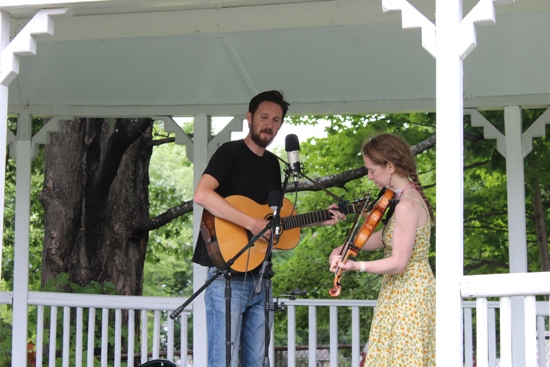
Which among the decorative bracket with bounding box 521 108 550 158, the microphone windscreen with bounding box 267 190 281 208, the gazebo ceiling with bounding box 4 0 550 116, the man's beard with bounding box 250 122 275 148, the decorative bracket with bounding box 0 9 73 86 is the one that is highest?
the gazebo ceiling with bounding box 4 0 550 116

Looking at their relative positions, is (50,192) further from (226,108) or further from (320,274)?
(226,108)

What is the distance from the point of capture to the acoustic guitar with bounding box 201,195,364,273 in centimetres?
456

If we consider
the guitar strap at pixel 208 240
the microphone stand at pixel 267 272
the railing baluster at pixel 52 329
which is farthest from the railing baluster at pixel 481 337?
the railing baluster at pixel 52 329

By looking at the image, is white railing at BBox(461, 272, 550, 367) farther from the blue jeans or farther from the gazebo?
the blue jeans

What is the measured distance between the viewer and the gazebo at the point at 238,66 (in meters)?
4.70

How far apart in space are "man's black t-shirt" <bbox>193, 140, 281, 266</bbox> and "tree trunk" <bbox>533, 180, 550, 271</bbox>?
5.75m

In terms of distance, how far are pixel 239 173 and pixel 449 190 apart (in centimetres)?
152

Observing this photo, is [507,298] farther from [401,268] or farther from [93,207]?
[93,207]

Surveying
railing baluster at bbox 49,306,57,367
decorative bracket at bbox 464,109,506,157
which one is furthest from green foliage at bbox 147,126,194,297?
decorative bracket at bbox 464,109,506,157

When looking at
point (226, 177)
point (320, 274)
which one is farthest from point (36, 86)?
point (320, 274)

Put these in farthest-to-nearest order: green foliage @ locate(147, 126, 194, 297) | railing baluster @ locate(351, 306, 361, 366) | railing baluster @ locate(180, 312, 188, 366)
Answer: green foliage @ locate(147, 126, 194, 297)
railing baluster @ locate(180, 312, 188, 366)
railing baluster @ locate(351, 306, 361, 366)

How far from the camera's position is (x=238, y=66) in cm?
570

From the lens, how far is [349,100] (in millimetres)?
5973

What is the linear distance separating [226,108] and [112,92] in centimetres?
78
